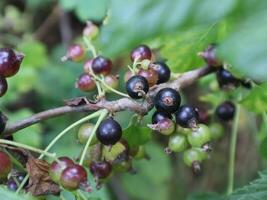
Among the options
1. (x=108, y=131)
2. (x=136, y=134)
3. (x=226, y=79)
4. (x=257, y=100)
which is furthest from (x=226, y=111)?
(x=108, y=131)

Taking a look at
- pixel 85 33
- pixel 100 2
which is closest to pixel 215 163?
pixel 100 2

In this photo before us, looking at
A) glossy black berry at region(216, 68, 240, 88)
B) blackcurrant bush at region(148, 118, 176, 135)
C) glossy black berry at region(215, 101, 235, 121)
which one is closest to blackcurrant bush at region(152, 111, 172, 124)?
blackcurrant bush at region(148, 118, 176, 135)

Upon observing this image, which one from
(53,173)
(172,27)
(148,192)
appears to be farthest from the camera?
(148,192)

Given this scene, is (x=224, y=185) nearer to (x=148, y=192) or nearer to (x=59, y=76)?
(x=148, y=192)

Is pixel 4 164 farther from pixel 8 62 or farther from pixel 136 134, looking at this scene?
pixel 136 134

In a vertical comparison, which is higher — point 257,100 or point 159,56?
point 159,56
